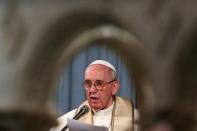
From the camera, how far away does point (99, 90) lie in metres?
2.96

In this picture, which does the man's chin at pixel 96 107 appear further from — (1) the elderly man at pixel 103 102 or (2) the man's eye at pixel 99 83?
(2) the man's eye at pixel 99 83

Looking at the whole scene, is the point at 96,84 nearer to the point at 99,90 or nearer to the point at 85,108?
the point at 99,90

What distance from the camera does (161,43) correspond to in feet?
0.84

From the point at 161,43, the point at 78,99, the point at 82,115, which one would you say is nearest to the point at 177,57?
the point at 161,43

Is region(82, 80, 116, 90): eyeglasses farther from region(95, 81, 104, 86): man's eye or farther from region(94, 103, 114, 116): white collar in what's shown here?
region(94, 103, 114, 116): white collar

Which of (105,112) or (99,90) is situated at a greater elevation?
(99,90)

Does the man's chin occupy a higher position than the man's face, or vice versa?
the man's face

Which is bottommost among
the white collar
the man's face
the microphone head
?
the white collar

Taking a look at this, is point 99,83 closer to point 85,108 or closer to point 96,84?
point 96,84

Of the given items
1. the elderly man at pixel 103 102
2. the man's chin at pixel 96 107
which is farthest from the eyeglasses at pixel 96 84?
the man's chin at pixel 96 107

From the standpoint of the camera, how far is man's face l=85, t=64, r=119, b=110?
293 centimetres

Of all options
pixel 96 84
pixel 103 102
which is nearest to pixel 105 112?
pixel 103 102

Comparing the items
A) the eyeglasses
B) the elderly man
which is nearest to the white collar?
the elderly man

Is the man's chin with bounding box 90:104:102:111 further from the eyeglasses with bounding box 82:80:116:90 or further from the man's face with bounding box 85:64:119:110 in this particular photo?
the eyeglasses with bounding box 82:80:116:90
